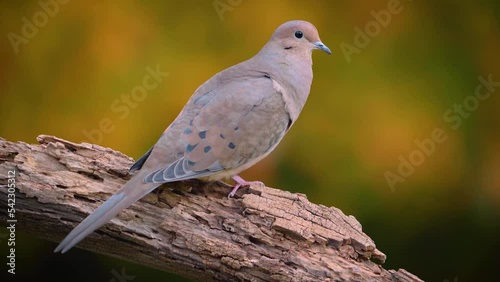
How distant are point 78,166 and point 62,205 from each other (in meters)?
0.21

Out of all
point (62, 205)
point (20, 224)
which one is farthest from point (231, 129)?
point (20, 224)

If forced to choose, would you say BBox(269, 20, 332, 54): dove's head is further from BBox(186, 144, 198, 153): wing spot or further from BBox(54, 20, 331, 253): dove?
BBox(186, 144, 198, 153): wing spot

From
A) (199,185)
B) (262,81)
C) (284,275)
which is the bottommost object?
(284,275)

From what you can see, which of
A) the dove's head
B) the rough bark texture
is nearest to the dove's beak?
the dove's head

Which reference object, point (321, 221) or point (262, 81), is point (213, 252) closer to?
point (321, 221)

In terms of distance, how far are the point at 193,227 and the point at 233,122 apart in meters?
0.49

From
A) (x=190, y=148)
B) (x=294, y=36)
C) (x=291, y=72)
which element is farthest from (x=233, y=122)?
(x=294, y=36)

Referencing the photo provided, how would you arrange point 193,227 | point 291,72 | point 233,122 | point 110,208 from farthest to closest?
point 291,72 → point 233,122 → point 193,227 → point 110,208

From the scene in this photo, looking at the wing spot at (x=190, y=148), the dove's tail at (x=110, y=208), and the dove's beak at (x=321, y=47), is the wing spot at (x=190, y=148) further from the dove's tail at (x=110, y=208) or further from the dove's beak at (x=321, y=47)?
the dove's beak at (x=321, y=47)

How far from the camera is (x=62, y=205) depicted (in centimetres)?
290

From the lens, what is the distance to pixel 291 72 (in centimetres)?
336

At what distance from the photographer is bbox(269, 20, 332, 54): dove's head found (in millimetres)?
3406

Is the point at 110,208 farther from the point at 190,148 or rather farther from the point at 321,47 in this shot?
the point at 321,47

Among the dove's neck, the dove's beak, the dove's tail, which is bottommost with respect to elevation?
the dove's tail
